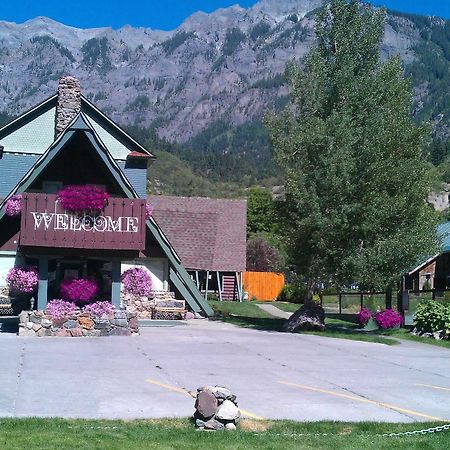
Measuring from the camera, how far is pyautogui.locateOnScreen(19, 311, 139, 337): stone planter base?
20188 mm

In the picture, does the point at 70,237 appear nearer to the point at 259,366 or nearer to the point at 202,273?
the point at 259,366

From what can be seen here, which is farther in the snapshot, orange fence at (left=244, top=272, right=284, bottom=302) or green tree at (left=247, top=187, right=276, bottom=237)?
green tree at (left=247, top=187, right=276, bottom=237)

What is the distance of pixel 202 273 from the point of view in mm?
39969

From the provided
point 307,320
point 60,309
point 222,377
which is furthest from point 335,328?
point 222,377

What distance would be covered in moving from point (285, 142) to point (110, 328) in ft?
28.7

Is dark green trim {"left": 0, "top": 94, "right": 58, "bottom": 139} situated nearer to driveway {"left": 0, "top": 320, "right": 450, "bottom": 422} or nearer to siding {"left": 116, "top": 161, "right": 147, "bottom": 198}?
siding {"left": 116, "top": 161, "right": 147, "bottom": 198}

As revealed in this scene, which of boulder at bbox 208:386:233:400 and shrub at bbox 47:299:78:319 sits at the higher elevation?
shrub at bbox 47:299:78:319

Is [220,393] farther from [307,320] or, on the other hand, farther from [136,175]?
[136,175]

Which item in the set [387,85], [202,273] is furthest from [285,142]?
[202,273]

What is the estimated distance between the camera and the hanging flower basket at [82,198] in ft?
68.6

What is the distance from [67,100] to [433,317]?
1557cm

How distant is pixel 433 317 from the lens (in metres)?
23.9

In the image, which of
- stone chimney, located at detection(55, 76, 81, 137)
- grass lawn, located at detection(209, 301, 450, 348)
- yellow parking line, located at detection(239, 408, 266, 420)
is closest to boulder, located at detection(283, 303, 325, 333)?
grass lawn, located at detection(209, 301, 450, 348)

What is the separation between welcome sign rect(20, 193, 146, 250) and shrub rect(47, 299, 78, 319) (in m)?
1.61
